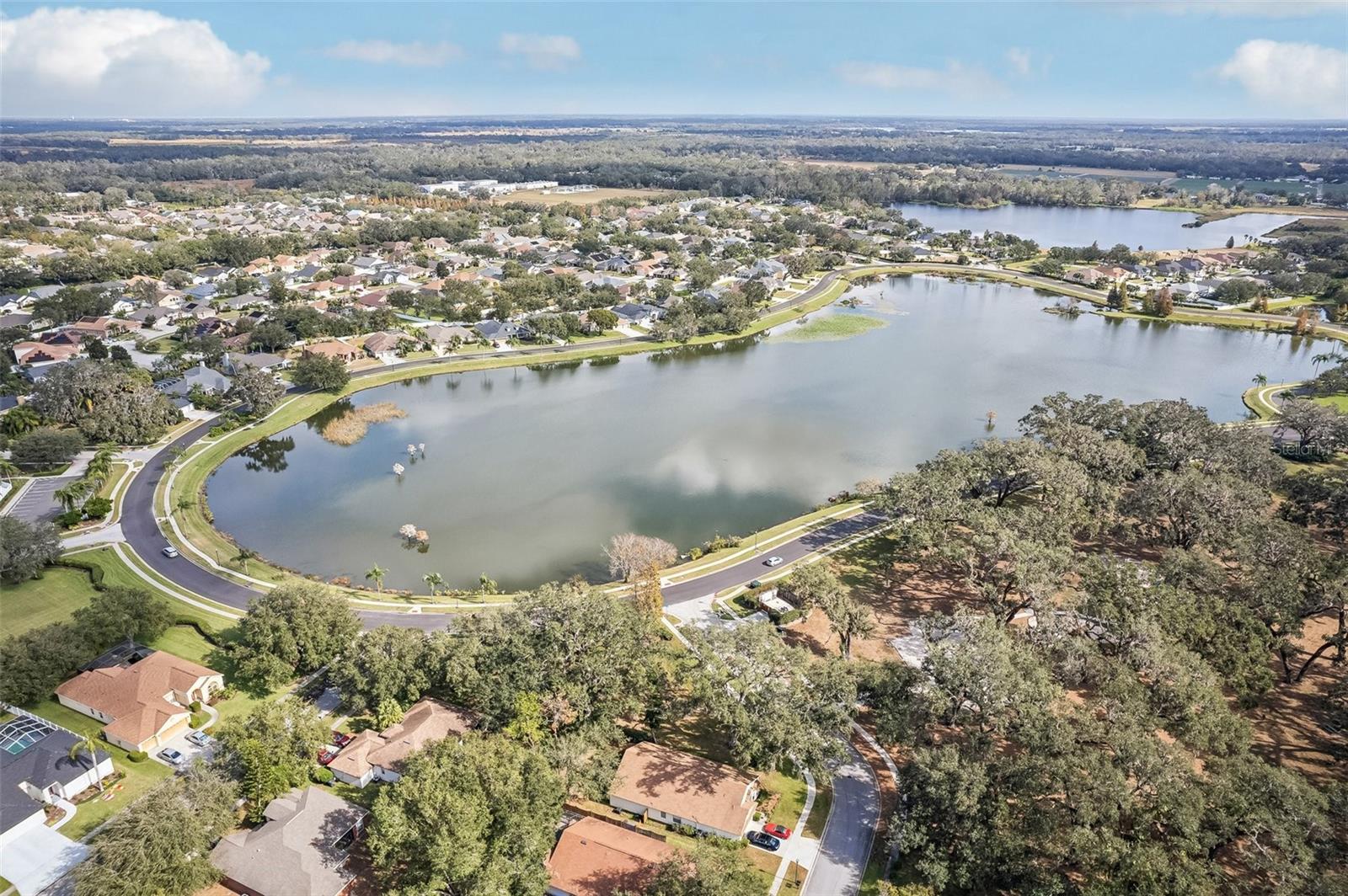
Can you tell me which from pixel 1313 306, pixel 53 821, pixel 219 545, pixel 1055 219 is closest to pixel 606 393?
pixel 219 545

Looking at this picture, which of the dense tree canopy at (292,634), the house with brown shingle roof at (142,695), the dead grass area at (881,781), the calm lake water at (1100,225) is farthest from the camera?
the calm lake water at (1100,225)

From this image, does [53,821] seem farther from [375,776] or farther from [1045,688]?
[1045,688]

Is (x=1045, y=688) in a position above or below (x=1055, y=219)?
below

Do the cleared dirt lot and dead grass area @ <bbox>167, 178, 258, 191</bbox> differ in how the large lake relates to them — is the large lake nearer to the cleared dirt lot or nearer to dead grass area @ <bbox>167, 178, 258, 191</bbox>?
the cleared dirt lot

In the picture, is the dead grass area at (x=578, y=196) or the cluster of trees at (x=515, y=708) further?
the dead grass area at (x=578, y=196)

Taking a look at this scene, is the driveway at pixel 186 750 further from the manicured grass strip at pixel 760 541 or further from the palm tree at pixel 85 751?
the manicured grass strip at pixel 760 541

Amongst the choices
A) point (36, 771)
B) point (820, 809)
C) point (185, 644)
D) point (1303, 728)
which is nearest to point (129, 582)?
point (185, 644)

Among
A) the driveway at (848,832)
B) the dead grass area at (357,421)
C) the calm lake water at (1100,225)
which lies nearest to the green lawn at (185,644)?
the dead grass area at (357,421)
